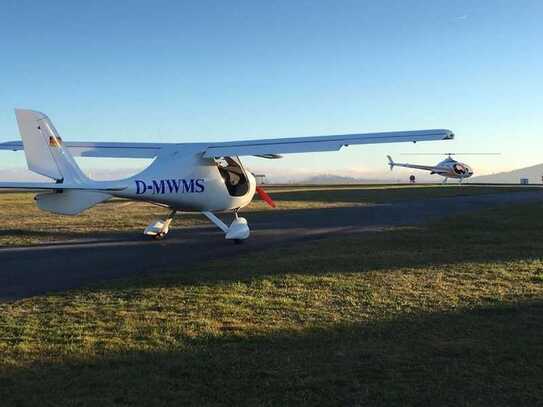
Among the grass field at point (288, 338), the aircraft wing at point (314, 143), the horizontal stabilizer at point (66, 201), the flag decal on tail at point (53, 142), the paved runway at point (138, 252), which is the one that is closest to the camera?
the grass field at point (288, 338)

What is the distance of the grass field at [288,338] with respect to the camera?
4.60 metres

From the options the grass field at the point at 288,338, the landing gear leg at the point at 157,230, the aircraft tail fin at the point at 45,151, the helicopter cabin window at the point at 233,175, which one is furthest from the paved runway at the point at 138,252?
the aircraft tail fin at the point at 45,151

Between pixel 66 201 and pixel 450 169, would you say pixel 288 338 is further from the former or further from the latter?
pixel 450 169

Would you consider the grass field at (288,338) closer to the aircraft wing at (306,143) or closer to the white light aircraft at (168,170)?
the white light aircraft at (168,170)

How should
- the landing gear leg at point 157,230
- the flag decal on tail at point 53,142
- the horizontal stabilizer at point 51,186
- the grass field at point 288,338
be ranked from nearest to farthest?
the grass field at point 288,338
the horizontal stabilizer at point 51,186
the flag decal on tail at point 53,142
the landing gear leg at point 157,230

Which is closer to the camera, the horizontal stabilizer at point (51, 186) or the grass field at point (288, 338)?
the grass field at point (288, 338)

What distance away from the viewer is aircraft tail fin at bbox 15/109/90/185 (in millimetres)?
13102

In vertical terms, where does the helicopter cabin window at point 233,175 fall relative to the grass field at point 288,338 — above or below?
above

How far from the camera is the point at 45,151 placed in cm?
1322

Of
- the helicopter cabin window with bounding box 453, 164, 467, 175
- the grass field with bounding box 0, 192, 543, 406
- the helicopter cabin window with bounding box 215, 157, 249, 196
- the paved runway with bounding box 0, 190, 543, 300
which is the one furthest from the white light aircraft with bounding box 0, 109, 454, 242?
the helicopter cabin window with bounding box 453, 164, 467, 175

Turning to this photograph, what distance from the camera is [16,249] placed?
13531 mm

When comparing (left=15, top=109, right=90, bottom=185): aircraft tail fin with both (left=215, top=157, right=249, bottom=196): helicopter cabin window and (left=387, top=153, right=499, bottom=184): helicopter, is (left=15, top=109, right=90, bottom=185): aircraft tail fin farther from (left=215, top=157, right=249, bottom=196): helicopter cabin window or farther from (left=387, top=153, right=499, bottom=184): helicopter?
(left=387, top=153, right=499, bottom=184): helicopter

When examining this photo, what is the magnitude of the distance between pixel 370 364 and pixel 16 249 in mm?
11062

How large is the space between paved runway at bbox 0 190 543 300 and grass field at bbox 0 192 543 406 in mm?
1164
